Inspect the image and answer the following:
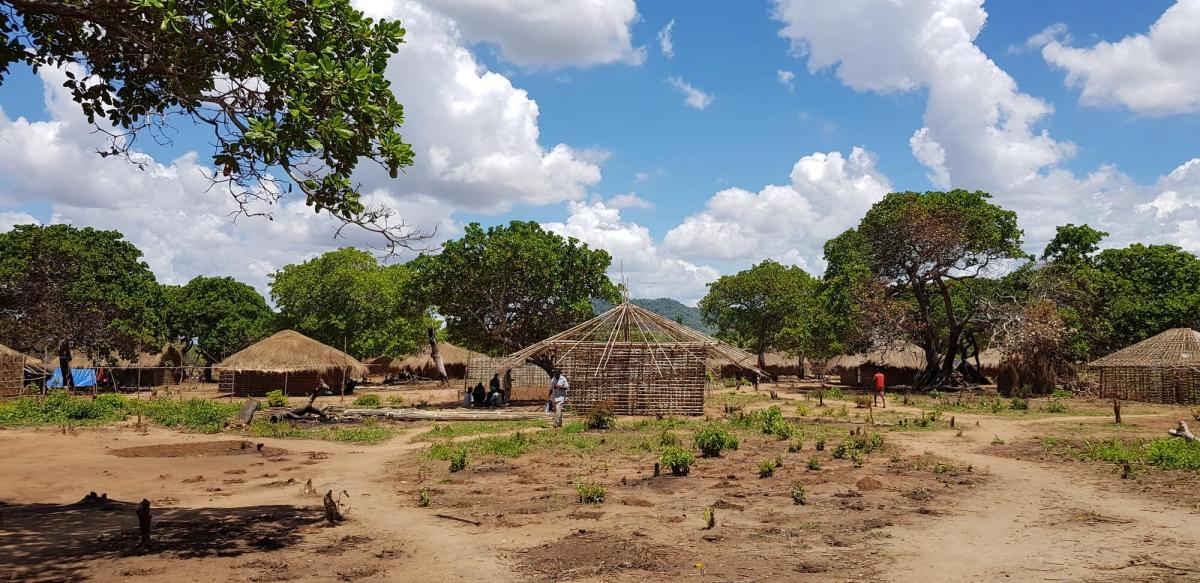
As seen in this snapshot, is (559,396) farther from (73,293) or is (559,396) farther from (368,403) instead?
(73,293)

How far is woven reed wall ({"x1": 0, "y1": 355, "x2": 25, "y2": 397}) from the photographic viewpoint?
29031mm

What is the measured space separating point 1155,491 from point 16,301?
1760 inches

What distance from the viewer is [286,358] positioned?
36.8 metres

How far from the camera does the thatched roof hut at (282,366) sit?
1428 inches

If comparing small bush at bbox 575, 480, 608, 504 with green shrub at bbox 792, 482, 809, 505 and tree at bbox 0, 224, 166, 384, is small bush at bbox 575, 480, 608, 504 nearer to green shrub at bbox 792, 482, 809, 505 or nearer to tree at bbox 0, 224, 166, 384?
green shrub at bbox 792, 482, 809, 505

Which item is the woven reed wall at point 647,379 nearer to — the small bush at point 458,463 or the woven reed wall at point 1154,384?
the small bush at point 458,463

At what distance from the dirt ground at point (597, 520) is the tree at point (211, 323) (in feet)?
126

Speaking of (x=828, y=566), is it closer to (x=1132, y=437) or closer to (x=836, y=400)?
(x=1132, y=437)

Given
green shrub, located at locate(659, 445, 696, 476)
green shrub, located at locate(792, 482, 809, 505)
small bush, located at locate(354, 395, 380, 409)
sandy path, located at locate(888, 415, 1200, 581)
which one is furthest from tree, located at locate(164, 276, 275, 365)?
sandy path, located at locate(888, 415, 1200, 581)

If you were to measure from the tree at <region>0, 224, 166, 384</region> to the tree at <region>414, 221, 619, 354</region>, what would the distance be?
17.7 meters

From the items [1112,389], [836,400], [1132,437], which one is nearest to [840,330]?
[836,400]

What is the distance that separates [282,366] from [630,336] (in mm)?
19486

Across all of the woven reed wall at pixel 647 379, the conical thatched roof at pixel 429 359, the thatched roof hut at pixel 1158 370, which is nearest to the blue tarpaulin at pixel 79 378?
the conical thatched roof at pixel 429 359

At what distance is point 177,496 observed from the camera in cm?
1129
